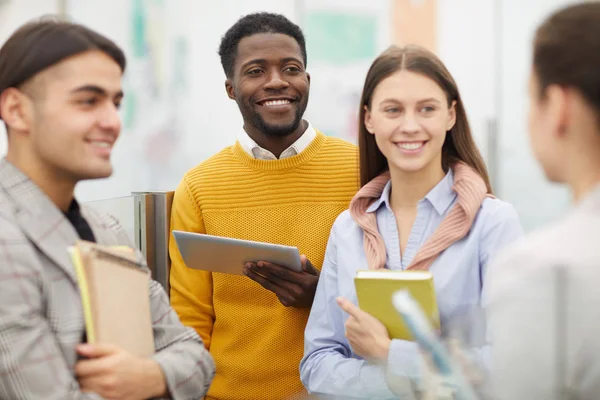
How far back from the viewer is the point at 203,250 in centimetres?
199

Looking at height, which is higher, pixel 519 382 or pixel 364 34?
pixel 364 34

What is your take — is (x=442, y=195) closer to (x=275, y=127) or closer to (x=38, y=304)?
(x=275, y=127)

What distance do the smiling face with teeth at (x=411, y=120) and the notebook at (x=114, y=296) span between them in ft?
2.28

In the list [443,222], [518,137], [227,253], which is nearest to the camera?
[443,222]

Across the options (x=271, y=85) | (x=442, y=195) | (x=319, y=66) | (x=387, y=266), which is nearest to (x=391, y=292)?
(x=387, y=266)

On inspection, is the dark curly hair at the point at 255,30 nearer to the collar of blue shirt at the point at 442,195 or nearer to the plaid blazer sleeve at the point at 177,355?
the collar of blue shirt at the point at 442,195

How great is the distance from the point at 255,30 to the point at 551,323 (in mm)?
1573

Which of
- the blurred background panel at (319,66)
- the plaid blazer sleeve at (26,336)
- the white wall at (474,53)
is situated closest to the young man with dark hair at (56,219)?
the plaid blazer sleeve at (26,336)

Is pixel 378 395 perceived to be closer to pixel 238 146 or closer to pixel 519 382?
pixel 519 382

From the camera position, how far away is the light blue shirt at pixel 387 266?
1772 mm

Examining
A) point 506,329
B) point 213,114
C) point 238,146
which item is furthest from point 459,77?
point 506,329

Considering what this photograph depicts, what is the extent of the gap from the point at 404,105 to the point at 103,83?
753 millimetres

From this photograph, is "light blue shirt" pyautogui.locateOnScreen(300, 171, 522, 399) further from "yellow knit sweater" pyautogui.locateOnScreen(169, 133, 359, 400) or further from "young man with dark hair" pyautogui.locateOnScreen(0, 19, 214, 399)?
"young man with dark hair" pyautogui.locateOnScreen(0, 19, 214, 399)

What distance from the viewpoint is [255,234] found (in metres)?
2.29
